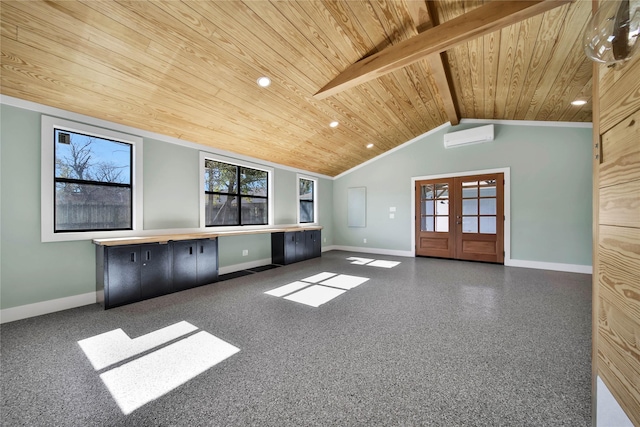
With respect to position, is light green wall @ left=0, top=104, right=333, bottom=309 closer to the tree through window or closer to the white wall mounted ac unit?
the tree through window

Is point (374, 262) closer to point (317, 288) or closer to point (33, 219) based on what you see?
point (317, 288)

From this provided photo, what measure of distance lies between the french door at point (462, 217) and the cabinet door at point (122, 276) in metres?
5.84

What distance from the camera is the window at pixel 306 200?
6.72 m

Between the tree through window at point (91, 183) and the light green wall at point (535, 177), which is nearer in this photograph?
the tree through window at point (91, 183)

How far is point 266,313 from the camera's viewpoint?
2709 millimetres

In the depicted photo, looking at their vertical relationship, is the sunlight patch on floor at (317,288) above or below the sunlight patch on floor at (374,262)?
above

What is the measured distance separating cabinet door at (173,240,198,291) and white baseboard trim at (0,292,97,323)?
0.94 m

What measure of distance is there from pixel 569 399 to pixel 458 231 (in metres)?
4.71

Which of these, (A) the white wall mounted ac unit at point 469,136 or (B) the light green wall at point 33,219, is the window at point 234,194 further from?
(A) the white wall mounted ac unit at point 469,136

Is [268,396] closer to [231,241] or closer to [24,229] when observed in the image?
[24,229]

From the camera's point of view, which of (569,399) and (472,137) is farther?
(472,137)

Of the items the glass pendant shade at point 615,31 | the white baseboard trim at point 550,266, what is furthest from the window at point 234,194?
the white baseboard trim at point 550,266

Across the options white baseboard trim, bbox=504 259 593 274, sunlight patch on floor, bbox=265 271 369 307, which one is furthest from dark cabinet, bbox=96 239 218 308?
white baseboard trim, bbox=504 259 593 274

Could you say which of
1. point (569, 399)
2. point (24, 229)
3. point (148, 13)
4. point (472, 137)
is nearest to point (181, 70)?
point (148, 13)
